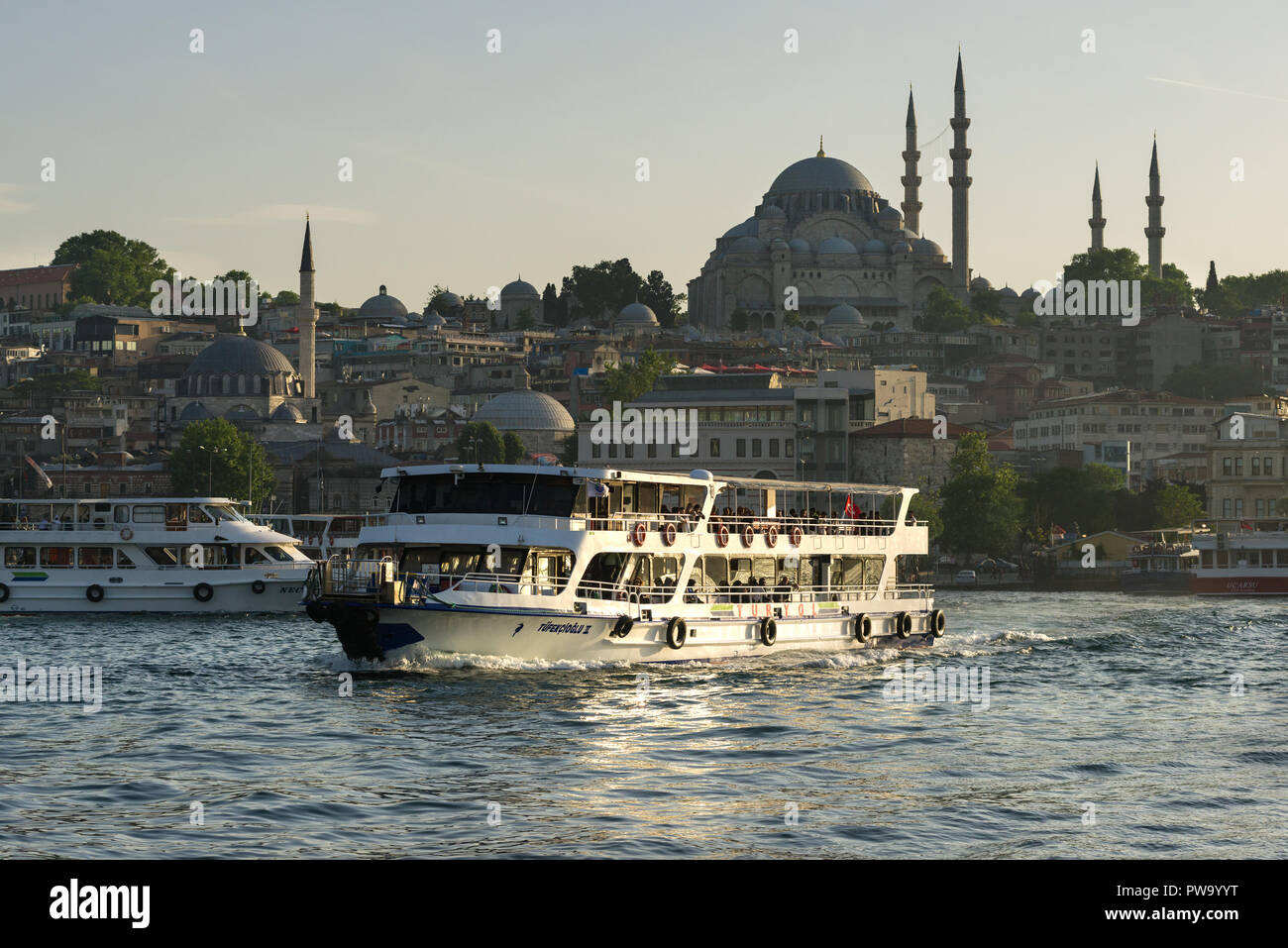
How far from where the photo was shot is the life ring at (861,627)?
1538 inches

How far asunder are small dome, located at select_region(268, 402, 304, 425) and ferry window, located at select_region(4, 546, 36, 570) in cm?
8776

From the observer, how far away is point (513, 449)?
412ft

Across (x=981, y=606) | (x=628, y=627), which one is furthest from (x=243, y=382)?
(x=628, y=627)

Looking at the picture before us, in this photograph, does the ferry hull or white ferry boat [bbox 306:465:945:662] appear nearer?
the ferry hull

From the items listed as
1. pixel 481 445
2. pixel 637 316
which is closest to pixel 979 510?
pixel 481 445

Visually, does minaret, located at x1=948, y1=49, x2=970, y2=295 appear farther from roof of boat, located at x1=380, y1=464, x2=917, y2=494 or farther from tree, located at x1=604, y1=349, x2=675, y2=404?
roof of boat, located at x1=380, y1=464, x2=917, y2=494

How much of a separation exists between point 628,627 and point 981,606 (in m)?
33.7

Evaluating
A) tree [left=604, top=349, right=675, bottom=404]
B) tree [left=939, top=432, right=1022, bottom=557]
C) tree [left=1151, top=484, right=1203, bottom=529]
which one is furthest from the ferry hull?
tree [left=604, top=349, right=675, bottom=404]

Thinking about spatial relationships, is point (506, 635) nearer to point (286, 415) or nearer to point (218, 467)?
point (218, 467)

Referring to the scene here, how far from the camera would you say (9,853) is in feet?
52.9
